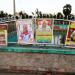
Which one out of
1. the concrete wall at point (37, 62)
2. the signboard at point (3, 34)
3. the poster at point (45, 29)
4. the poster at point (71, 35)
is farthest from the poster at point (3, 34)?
the poster at point (71, 35)

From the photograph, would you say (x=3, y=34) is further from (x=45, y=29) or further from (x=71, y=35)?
(x=71, y=35)

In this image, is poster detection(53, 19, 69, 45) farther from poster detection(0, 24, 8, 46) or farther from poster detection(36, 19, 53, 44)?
poster detection(0, 24, 8, 46)

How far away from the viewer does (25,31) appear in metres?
8.20

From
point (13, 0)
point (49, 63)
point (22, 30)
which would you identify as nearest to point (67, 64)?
point (49, 63)

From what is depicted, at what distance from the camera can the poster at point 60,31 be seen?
8.07 metres

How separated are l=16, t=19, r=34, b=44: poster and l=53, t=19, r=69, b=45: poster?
2.25 ft

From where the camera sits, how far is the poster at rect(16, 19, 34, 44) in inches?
320

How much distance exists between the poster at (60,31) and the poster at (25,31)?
0.69 meters

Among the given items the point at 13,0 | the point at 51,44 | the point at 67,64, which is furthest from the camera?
the point at 13,0

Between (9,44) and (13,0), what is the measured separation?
758cm

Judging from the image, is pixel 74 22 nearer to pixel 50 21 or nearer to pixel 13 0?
pixel 50 21

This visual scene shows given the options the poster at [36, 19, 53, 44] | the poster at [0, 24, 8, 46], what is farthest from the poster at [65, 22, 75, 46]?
the poster at [0, 24, 8, 46]

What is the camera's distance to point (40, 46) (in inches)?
322

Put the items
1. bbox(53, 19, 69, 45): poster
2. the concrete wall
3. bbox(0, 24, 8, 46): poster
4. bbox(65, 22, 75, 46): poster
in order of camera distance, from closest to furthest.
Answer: the concrete wall → bbox(65, 22, 75, 46): poster → bbox(53, 19, 69, 45): poster → bbox(0, 24, 8, 46): poster
